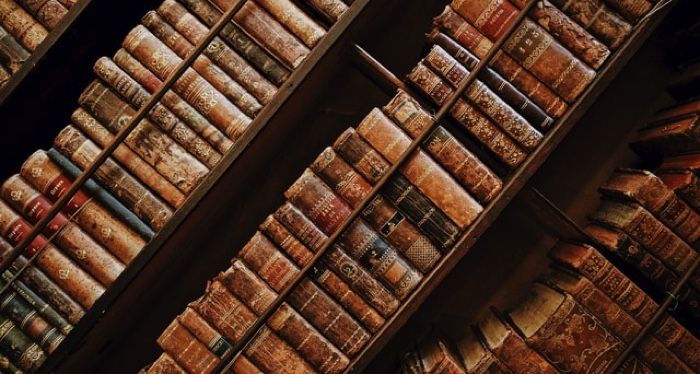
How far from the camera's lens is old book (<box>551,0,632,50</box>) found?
1647 mm

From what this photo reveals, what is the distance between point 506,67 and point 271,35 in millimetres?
879

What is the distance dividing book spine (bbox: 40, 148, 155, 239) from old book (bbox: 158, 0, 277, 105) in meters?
0.62

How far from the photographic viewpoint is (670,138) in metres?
1.95

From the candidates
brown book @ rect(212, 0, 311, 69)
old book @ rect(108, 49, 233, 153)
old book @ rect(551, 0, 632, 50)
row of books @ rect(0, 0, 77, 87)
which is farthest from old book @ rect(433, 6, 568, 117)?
row of books @ rect(0, 0, 77, 87)

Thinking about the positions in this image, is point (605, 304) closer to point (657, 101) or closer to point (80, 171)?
point (657, 101)

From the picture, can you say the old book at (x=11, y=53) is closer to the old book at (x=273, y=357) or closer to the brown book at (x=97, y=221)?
the brown book at (x=97, y=221)

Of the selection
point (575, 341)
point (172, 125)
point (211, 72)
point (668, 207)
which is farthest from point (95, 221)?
point (668, 207)

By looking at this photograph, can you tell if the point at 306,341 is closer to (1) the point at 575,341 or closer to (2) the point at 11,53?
(1) the point at 575,341

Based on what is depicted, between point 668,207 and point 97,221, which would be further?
point 668,207

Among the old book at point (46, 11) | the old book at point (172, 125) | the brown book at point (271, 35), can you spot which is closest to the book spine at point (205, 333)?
the old book at point (172, 125)

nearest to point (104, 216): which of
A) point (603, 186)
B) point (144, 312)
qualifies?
point (144, 312)

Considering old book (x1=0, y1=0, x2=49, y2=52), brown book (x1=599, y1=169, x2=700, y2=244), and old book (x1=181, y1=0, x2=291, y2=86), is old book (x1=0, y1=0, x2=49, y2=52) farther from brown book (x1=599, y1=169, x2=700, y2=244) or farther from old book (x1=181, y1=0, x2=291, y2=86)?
brown book (x1=599, y1=169, x2=700, y2=244)

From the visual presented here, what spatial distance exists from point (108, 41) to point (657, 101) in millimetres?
2736

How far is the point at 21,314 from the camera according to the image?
1588 mm
